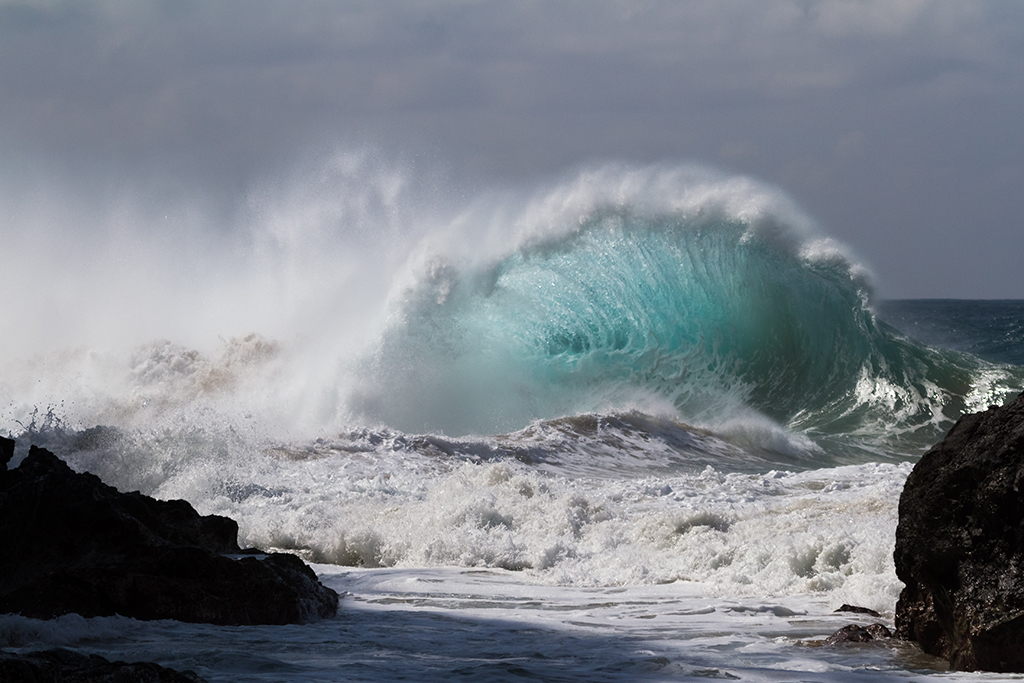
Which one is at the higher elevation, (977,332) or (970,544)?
(977,332)

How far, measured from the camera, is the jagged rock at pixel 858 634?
5500 millimetres

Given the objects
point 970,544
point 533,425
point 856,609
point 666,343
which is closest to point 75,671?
point 970,544

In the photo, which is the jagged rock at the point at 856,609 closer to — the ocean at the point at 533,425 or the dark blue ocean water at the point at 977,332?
the ocean at the point at 533,425

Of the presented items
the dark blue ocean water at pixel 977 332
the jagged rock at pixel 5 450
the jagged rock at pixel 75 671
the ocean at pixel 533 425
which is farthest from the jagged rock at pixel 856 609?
the dark blue ocean water at pixel 977 332

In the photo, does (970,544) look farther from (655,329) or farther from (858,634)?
(655,329)

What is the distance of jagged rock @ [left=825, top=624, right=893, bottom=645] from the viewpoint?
5.50 metres

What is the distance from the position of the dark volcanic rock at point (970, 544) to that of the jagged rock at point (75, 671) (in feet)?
11.7

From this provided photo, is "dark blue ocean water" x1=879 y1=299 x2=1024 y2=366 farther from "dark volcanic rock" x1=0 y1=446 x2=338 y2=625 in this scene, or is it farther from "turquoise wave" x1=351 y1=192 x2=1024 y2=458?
"dark volcanic rock" x1=0 y1=446 x2=338 y2=625

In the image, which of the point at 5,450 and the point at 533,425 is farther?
the point at 533,425

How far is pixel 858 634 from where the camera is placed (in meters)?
5.55

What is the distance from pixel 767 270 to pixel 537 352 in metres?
5.38

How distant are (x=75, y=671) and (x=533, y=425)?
12.2 m

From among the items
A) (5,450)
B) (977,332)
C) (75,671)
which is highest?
(977,332)

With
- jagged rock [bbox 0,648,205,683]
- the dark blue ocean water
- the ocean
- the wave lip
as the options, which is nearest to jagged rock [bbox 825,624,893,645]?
the ocean
